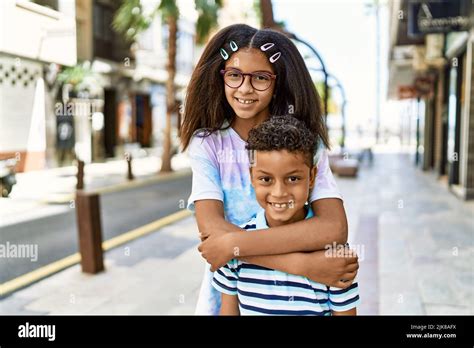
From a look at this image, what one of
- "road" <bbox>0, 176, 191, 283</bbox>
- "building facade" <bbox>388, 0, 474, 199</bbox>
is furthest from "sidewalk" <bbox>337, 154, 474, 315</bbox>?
"road" <bbox>0, 176, 191, 283</bbox>

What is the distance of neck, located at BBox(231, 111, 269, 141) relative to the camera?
1.41 metres

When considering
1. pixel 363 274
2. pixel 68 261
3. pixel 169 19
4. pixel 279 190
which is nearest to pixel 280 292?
pixel 279 190

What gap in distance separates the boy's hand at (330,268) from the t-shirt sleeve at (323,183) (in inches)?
5.7

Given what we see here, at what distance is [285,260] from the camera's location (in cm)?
128

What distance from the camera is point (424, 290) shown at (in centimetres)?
428

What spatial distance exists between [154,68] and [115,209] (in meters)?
12.1

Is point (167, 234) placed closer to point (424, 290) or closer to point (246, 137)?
point (424, 290)

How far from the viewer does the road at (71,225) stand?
216 inches

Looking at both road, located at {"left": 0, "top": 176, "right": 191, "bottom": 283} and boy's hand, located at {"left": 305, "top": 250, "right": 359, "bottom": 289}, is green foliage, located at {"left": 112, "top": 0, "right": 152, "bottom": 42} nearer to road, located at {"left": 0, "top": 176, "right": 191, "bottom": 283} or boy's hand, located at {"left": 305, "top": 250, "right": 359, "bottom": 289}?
road, located at {"left": 0, "top": 176, "right": 191, "bottom": 283}

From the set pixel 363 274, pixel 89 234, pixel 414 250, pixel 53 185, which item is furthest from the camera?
pixel 53 185

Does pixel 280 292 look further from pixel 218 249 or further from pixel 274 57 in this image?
pixel 274 57

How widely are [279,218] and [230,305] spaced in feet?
1.03

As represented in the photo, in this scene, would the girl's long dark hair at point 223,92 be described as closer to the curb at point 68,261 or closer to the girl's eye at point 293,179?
the girl's eye at point 293,179
